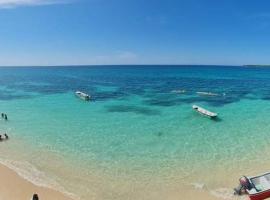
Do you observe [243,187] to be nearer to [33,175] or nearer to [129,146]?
[129,146]

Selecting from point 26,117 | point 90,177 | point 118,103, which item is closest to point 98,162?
point 90,177

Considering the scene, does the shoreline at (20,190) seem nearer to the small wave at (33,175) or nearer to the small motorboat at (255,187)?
the small wave at (33,175)

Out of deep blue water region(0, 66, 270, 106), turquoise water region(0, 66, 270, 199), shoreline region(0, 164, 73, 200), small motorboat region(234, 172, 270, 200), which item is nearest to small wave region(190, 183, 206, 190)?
turquoise water region(0, 66, 270, 199)

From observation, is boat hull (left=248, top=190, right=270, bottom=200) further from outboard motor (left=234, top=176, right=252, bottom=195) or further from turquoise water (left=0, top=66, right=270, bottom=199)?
turquoise water (left=0, top=66, right=270, bottom=199)

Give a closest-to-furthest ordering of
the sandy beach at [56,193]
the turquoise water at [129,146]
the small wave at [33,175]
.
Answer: the sandy beach at [56,193] < the small wave at [33,175] < the turquoise water at [129,146]

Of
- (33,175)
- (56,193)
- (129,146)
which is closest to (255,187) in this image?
(56,193)

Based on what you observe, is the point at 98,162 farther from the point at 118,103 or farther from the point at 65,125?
the point at 118,103

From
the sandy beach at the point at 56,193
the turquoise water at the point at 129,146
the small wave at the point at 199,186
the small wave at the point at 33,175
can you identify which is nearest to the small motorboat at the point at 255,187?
the sandy beach at the point at 56,193
